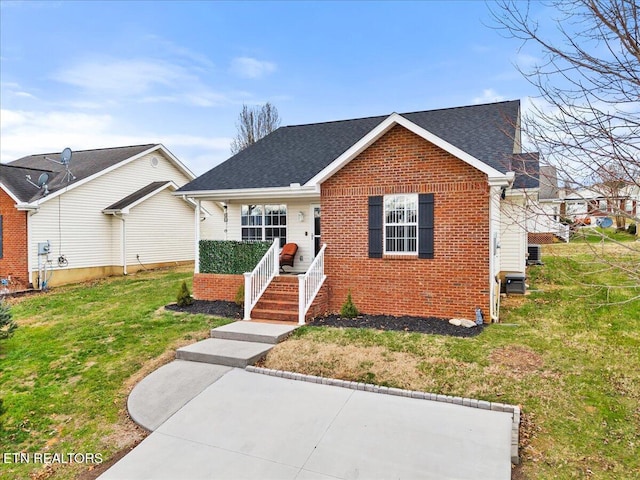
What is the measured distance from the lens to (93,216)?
17484mm

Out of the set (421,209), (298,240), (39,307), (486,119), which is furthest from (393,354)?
(39,307)

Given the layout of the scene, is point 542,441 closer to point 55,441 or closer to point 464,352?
point 464,352

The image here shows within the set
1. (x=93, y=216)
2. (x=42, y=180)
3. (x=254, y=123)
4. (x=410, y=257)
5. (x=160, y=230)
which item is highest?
(x=254, y=123)

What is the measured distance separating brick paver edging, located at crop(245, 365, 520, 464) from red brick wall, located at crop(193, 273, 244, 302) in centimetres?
481

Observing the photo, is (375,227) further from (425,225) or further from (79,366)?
(79,366)

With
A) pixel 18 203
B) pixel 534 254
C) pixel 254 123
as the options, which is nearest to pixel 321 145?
pixel 534 254

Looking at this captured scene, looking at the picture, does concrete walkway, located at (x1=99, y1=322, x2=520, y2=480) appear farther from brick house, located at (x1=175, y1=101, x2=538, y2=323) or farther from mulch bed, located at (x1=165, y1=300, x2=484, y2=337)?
brick house, located at (x1=175, y1=101, x2=538, y2=323)

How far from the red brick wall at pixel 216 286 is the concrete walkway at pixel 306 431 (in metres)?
4.96

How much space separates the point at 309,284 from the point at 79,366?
496 centimetres

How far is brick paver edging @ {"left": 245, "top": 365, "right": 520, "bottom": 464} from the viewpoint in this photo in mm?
4691

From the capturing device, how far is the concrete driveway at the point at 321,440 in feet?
13.4

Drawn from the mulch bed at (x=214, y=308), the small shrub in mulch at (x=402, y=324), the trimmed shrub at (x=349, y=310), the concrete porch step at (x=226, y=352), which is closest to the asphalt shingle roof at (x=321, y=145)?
the mulch bed at (x=214, y=308)

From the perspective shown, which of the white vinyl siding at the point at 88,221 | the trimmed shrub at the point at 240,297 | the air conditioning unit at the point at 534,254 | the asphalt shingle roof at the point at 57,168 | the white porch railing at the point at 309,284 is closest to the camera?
the white porch railing at the point at 309,284

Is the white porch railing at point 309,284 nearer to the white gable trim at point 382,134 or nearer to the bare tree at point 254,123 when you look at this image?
the white gable trim at point 382,134
